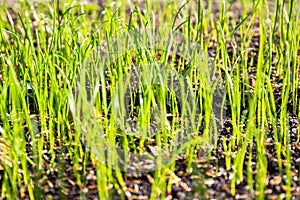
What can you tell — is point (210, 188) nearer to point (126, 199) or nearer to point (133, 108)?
point (126, 199)

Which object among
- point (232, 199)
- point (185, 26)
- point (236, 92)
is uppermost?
point (185, 26)

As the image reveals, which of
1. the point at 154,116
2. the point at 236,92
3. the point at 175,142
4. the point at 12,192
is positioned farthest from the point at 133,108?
the point at 12,192

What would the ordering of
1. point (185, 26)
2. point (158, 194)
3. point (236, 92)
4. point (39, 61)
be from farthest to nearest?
point (185, 26), point (39, 61), point (236, 92), point (158, 194)

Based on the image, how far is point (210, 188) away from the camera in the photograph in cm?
166

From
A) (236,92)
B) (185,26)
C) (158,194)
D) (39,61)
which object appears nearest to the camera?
(158,194)

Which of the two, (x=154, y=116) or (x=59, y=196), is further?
(x=154, y=116)

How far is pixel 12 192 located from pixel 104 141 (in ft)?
0.89

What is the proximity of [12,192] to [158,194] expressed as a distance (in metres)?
0.37

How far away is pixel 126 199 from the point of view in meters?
1.62

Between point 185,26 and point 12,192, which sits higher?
point 185,26

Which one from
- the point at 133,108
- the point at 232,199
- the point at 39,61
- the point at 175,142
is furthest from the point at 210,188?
the point at 39,61

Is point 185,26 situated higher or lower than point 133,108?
higher

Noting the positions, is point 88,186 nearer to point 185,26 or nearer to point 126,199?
point 126,199

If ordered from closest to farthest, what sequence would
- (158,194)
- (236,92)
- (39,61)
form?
(158,194)
(236,92)
(39,61)
